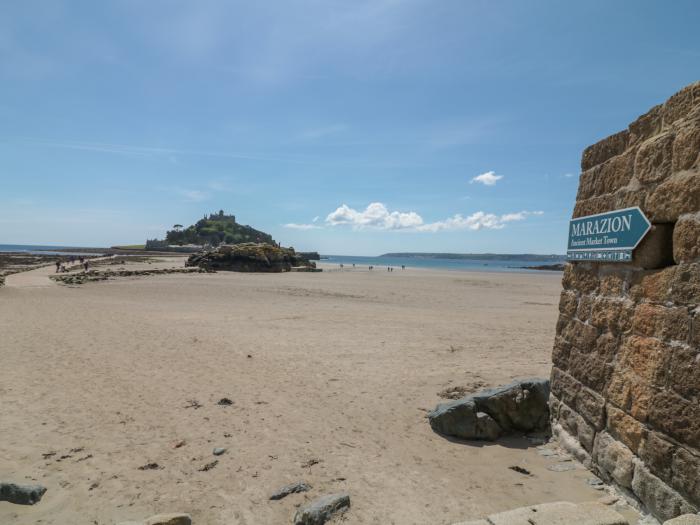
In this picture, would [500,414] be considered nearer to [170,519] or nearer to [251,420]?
[251,420]

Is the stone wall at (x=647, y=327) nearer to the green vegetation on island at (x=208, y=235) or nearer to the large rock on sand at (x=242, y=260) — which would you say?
the large rock on sand at (x=242, y=260)

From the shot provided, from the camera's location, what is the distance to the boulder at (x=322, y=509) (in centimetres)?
414

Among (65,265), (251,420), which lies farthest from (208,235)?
(251,420)

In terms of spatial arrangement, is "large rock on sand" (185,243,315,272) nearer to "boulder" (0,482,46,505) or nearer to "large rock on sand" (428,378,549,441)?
"large rock on sand" (428,378,549,441)

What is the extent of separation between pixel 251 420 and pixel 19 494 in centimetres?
303

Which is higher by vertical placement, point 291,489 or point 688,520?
point 688,520

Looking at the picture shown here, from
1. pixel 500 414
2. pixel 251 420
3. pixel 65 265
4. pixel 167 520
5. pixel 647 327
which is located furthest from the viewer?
pixel 65 265

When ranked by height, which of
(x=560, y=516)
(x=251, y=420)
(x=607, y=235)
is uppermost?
(x=607, y=235)

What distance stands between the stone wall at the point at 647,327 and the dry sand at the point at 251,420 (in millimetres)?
780

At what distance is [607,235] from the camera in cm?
471

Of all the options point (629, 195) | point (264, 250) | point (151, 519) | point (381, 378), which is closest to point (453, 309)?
point (381, 378)

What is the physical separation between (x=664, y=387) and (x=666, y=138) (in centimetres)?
229

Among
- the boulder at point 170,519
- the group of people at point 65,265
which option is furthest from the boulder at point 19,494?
the group of people at point 65,265

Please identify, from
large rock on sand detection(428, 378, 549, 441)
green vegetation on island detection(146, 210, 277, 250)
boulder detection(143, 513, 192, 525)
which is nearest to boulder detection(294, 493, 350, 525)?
boulder detection(143, 513, 192, 525)
